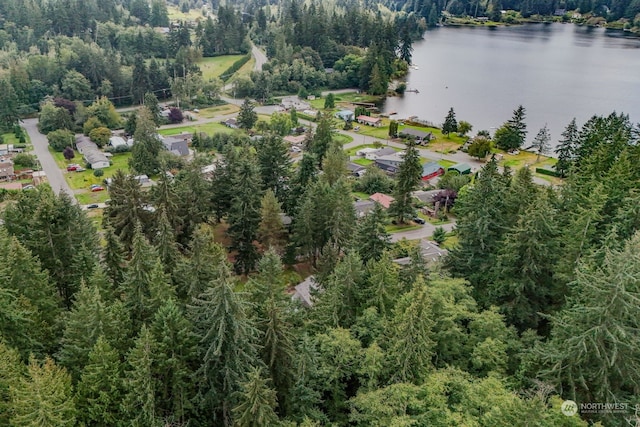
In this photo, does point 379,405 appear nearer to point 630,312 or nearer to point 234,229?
point 630,312

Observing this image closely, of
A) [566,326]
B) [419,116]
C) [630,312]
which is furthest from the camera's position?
[419,116]

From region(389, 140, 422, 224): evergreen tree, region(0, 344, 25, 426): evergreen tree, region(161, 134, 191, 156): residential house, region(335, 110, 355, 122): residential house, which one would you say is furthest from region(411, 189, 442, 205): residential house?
region(0, 344, 25, 426): evergreen tree

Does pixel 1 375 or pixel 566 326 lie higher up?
pixel 566 326

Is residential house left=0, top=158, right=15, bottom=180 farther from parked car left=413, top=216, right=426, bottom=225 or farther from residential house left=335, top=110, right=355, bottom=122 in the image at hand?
residential house left=335, top=110, right=355, bottom=122

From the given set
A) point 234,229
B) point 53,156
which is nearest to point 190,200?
point 234,229

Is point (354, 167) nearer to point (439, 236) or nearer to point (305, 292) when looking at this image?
point (439, 236)
